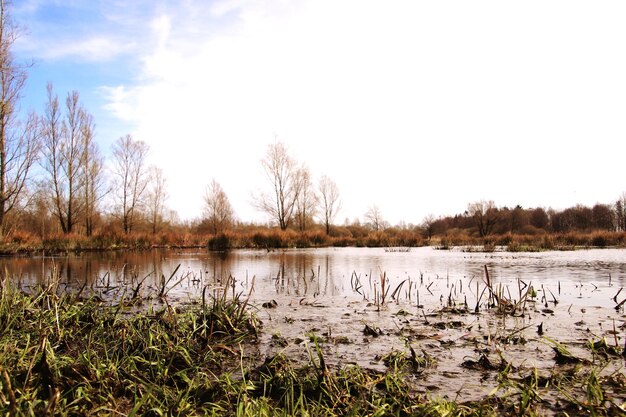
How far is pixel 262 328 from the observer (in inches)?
182

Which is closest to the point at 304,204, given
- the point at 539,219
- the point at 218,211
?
the point at 218,211

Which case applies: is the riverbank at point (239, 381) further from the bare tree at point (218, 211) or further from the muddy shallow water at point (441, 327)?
the bare tree at point (218, 211)

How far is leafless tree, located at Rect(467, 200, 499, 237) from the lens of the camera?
4719 cm

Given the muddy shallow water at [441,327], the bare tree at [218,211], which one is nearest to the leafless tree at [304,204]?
the bare tree at [218,211]

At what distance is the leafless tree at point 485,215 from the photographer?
47.2 meters

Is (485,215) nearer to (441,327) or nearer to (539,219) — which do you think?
(539,219)

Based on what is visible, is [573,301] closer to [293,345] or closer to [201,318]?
[293,345]

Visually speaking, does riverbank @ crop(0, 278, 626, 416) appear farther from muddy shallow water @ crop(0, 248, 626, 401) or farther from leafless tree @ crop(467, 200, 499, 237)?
leafless tree @ crop(467, 200, 499, 237)

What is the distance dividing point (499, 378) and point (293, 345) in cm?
199

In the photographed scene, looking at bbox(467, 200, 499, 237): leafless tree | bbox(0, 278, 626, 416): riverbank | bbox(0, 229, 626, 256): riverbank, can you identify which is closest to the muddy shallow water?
bbox(0, 278, 626, 416): riverbank

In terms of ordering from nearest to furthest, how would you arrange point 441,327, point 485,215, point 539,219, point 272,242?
point 441,327 < point 272,242 < point 485,215 < point 539,219

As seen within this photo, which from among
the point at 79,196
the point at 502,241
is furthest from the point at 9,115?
the point at 502,241

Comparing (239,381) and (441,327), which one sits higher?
(239,381)

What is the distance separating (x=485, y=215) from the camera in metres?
49.1
